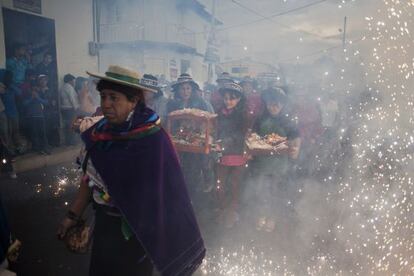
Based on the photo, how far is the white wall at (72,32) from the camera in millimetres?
10156

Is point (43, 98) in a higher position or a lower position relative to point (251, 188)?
higher

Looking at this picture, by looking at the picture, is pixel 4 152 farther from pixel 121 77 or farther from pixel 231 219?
pixel 121 77

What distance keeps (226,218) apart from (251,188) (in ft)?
2.15

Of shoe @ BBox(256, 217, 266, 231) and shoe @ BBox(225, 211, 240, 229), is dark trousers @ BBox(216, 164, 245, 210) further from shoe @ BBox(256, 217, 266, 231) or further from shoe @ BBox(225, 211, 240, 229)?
shoe @ BBox(256, 217, 266, 231)

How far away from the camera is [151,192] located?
2.12 metres

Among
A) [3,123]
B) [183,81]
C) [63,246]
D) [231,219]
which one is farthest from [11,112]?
[231,219]

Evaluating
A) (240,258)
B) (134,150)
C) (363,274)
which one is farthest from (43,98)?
(363,274)

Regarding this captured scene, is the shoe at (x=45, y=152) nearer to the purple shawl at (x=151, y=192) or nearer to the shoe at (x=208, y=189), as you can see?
the shoe at (x=208, y=189)

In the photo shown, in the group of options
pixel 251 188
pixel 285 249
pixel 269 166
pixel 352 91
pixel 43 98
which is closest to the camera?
pixel 352 91

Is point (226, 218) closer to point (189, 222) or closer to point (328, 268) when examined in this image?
point (328, 268)

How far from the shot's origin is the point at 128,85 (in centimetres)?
218

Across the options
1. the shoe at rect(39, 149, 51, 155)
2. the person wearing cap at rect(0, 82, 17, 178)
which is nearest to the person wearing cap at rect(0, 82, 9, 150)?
the person wearing cap at rect(0, 82, 17, 178)

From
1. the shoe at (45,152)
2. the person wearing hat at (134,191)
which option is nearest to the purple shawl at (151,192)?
the person wearing hat at (134,191)

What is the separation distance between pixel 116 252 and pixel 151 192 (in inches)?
19.4
